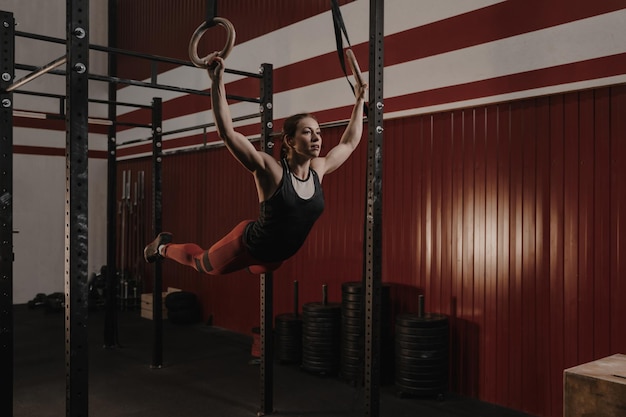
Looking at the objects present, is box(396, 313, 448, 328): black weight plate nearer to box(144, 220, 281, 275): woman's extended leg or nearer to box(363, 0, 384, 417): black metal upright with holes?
box(363, 0, 384, 417): black metal upright with holes

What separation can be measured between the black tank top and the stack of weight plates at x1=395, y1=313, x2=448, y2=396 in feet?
6.07

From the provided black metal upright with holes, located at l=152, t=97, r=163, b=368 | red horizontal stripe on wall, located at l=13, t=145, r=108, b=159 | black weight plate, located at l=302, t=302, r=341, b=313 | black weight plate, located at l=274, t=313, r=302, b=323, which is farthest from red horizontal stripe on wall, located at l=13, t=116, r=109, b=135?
black weight plate, located at l=302, t=302, r=341, b=313

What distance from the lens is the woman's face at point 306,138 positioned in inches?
106

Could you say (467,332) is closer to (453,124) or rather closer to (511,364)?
(511,364)

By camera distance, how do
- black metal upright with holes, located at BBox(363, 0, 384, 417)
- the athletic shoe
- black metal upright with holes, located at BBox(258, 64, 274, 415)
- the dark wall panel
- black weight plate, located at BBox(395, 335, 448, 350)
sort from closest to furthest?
black metal upright with holes, located at BBox(363, 0, 384, 417), the athletic shoe, black metal upright with holes, located at BBox(258, 64, 274, 415), black weight plate, located at BBox(395, 335, 448, 350), the dark wall panel

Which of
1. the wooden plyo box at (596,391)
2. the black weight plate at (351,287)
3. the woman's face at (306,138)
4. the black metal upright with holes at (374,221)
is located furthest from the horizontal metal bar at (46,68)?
the wooden plyo box at (596,391)

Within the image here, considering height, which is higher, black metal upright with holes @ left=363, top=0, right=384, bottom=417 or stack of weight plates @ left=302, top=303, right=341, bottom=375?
black metal upright with holes @ left=363, top=0, right=384, bottom=417

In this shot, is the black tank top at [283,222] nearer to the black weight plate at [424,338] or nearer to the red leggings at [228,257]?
the red leggings at [228,257]

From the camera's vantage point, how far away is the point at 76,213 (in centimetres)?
233

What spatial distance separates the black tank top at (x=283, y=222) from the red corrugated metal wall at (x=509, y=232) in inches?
76.5

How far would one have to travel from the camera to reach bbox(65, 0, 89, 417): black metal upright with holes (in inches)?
91.2

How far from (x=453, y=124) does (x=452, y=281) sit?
4.05 ft

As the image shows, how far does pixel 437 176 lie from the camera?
183 inches

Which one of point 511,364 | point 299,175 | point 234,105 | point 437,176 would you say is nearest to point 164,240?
point 299,175
